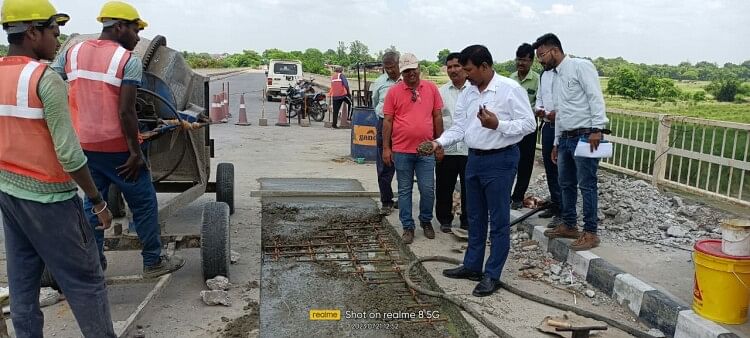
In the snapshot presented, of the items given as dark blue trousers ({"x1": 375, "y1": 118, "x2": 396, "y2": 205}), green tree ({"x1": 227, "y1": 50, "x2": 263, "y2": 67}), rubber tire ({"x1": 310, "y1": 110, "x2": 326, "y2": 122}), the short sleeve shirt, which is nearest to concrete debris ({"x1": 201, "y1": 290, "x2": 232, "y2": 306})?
the short sleeve shirt

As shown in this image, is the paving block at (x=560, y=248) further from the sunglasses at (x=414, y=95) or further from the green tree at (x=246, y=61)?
the green tree at (x=246, y=61)

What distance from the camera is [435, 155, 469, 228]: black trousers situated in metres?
6.12

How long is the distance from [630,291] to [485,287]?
101 cm

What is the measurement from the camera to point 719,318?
140 inches

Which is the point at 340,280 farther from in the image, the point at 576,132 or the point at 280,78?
the point at 280,78

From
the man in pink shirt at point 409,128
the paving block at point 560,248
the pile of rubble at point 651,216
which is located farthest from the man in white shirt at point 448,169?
the pile of rubble at point 651,216

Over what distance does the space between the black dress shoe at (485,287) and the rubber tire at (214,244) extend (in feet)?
6.16

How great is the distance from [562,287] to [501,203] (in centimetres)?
94

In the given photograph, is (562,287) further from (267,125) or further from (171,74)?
(267,125)

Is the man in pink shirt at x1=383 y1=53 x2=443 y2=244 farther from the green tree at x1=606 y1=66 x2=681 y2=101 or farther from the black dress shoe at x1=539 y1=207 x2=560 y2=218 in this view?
the green tree at x1=606 y1=66 x2=681 y2=101

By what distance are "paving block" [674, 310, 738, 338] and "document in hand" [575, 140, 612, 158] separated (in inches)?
55.4

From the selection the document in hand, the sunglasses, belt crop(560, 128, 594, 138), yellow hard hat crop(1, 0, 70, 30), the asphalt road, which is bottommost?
the asphalt road

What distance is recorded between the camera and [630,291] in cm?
421

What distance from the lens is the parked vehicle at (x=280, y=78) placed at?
86.1 feet
